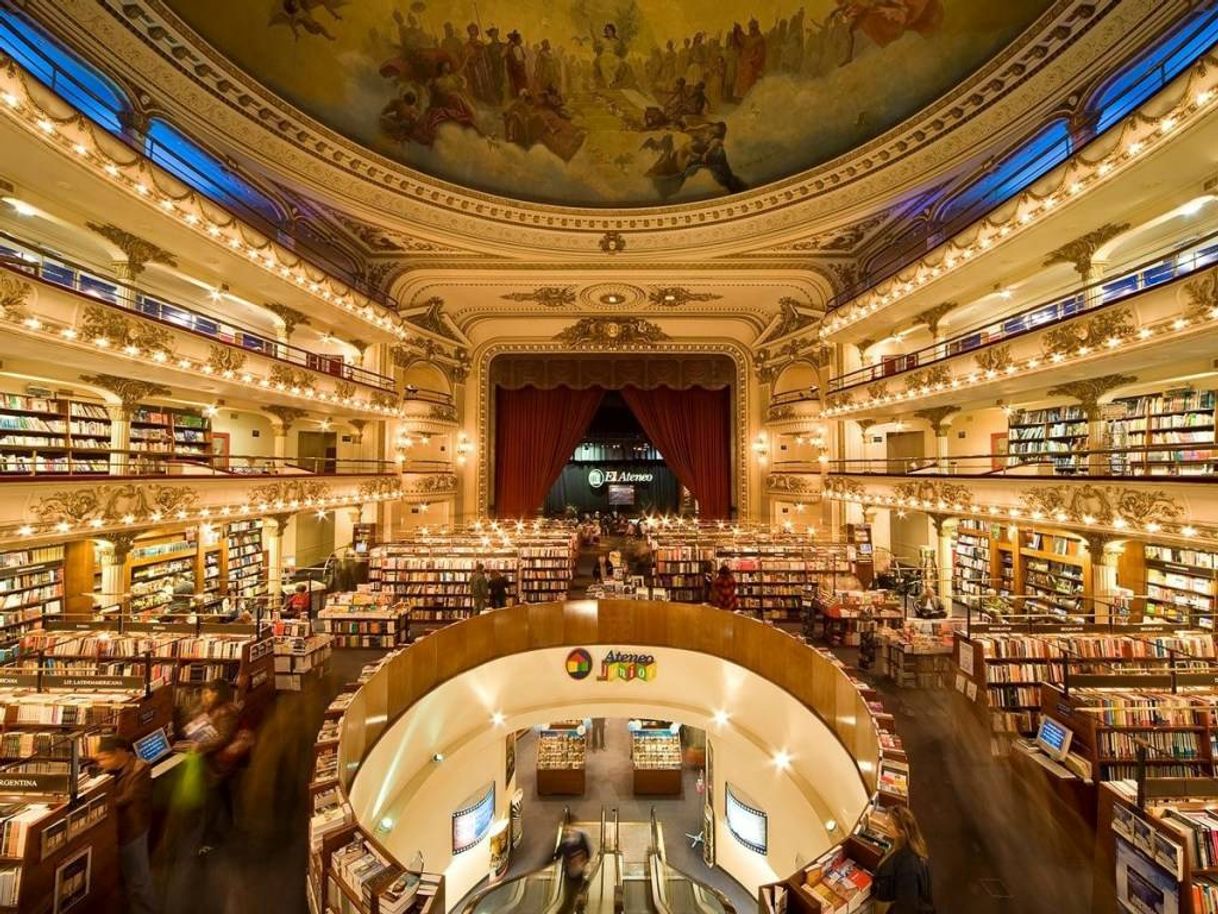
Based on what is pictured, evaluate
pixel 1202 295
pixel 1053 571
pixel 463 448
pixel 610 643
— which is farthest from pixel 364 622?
pixel 1053 571

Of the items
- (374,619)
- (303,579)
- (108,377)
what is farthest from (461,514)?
(108,377)

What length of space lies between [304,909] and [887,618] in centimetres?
732

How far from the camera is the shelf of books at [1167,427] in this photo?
6586mm

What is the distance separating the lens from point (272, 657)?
6125 mm

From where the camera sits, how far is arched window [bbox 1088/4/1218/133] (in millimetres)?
5682

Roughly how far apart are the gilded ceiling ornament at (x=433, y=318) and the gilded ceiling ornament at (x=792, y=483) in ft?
33.0

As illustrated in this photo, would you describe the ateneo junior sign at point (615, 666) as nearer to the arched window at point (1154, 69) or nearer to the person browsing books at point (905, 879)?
the person browsing books at point (905, 879)

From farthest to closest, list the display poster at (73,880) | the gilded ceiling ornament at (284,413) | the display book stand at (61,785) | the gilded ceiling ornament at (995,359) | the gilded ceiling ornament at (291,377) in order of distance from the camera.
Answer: the gilded ceiling ornament at (284,413)
the gilded ceiling ornament at (291,377)
the gilded ceiling ornament at (995,359)
the display poster at (73,880)
the display book stand at (61,785)

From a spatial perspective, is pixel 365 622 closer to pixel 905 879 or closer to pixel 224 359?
pixel 224 359

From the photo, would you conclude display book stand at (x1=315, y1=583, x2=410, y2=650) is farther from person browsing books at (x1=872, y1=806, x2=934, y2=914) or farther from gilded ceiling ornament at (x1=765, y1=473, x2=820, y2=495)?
gilded ceiling ornament at (x1=765, y1=473, x2=820, y2=495)

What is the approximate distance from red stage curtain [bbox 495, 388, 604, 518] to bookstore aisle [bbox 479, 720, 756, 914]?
7046mm

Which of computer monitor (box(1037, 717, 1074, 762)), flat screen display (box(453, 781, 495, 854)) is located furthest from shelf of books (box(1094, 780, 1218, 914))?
flat screen display (box(453, 781, 495, 854))

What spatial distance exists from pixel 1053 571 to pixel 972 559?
1.78m

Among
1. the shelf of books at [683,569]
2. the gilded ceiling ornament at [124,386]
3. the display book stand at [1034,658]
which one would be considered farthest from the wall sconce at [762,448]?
the gilded ceiling ornament at [124,386]
